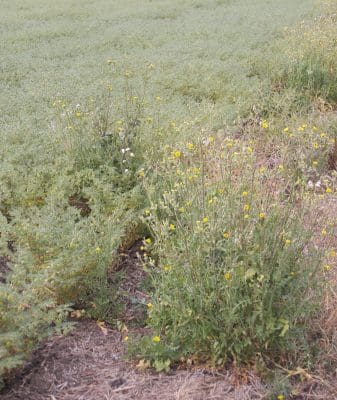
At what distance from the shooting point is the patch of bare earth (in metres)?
3.12

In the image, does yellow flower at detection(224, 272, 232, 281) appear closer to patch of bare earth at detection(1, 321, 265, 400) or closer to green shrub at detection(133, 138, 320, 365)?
green shrub at detection(133, 138, 320, 365)

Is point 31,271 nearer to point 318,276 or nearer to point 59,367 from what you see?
point 59,367

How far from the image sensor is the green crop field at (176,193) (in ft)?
10.6

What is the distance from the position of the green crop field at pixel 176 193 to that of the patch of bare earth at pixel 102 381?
0.33ft

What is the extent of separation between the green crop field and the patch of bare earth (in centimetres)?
10

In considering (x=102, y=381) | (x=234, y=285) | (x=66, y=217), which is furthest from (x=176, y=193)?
(x=102, y=381)

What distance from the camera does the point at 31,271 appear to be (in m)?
3.48

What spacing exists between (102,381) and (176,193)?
146cm

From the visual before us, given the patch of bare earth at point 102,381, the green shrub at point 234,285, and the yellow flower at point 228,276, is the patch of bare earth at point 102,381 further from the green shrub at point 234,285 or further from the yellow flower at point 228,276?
the yellow flower at point 228,276

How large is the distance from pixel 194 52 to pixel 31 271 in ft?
18.2

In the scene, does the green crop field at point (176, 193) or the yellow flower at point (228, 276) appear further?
the green crop field at point (176, 193)

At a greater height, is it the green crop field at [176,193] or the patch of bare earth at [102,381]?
the green crop field at [176,193]

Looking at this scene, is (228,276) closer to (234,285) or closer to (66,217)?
(234,285)

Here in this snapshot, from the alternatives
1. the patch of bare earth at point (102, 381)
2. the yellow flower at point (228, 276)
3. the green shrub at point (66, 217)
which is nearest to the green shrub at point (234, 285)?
the yellow flower at point (228, 276)
